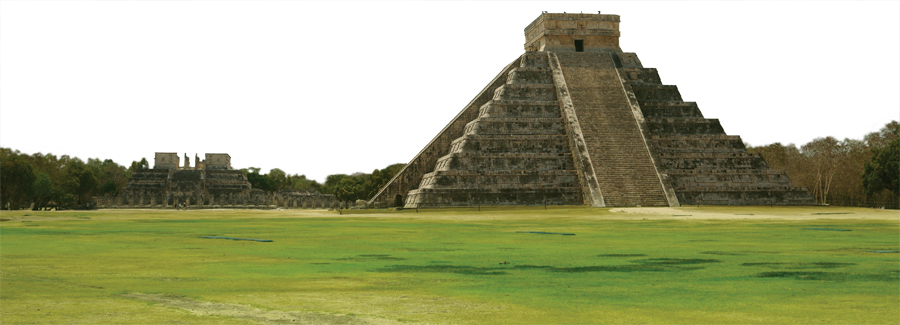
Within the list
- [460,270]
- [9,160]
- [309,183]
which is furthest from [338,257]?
[309,183]

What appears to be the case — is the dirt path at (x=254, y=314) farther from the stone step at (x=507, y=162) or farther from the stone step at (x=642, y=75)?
the stone step at (x=642, y=75)

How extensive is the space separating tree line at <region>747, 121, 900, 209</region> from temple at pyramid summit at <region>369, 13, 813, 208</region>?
34.9 ft

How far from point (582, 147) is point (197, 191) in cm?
5874

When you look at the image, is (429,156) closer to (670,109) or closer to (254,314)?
(670,109)

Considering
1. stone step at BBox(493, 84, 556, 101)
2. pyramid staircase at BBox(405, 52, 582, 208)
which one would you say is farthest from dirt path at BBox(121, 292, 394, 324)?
stone step at BBox(493, 84, 556, 101)

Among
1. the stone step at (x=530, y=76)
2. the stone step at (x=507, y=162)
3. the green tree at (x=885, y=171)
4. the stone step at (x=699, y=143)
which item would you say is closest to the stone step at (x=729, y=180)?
the stone step at (x=699, y=143)

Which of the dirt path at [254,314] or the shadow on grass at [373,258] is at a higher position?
the shadow on grass at [373,258]

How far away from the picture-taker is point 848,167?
61.2 metres

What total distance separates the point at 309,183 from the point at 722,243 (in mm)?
147649

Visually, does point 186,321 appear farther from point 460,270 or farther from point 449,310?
point 460,270

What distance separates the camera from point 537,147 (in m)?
42.7

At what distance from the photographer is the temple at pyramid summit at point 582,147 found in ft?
130

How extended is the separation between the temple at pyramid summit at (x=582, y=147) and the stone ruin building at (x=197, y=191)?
39.8 m

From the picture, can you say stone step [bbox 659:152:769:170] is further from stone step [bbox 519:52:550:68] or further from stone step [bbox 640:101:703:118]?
stone step [bbox 519:52:550:68]
